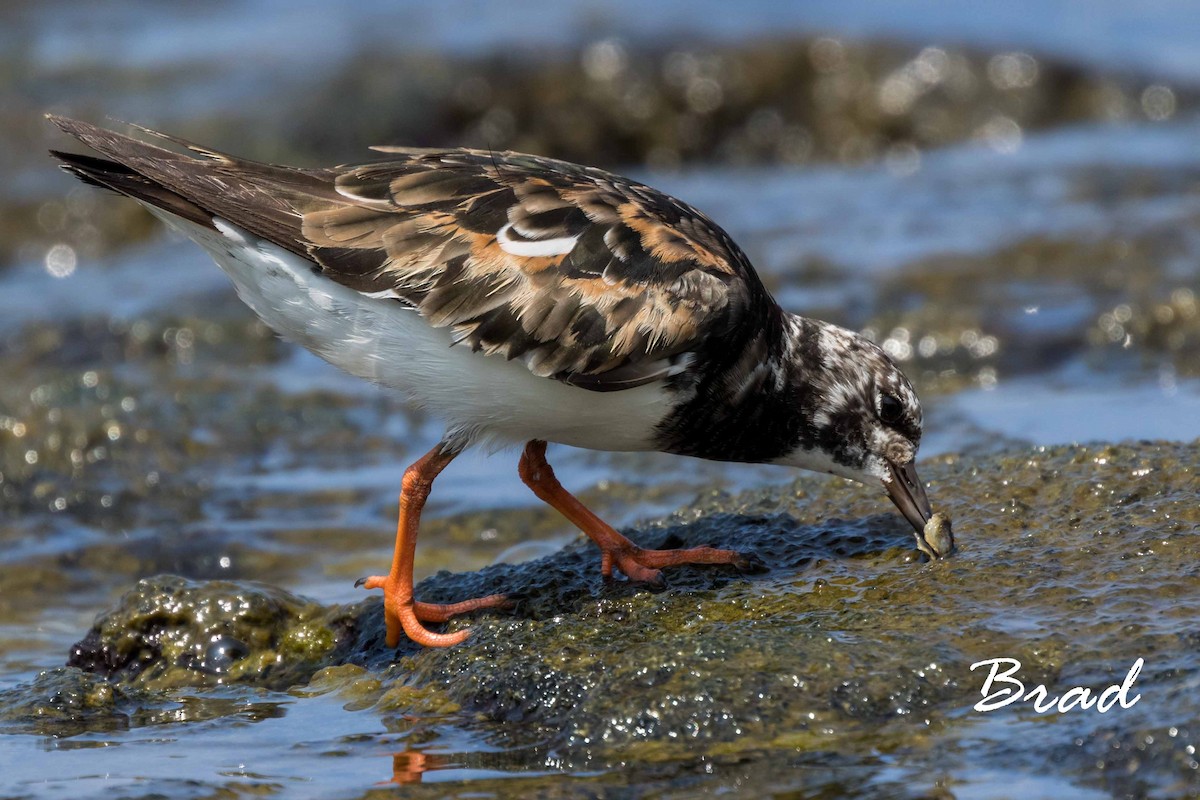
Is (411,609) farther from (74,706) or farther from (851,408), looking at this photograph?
(851,408)

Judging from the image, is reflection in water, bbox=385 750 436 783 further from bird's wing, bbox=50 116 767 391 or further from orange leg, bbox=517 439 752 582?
bird's wing, bbox=50 116 767 391

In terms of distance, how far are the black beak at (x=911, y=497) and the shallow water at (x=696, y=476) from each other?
150 millimetres

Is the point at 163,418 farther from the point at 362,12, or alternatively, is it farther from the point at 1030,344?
the point at 362,12

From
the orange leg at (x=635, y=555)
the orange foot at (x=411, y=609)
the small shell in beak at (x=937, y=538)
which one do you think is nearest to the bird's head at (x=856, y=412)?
the small shell in beak at (x=937, y=538)

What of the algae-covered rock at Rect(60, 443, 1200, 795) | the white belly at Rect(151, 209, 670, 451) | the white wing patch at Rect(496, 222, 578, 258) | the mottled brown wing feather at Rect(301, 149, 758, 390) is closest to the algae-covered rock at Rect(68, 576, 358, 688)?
the algae-covered rock at Rect(60, 443, 1200, 795)

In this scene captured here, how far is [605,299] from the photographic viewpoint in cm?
531

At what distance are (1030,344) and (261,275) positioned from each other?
18.2 ft

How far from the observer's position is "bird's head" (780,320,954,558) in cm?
562

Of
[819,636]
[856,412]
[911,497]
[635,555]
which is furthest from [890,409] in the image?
[819,636]

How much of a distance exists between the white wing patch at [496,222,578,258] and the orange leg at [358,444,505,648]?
2.78 ft

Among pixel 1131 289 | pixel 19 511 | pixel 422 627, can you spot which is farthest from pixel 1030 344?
pixel 19 511

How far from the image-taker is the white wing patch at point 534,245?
5328 millimetres

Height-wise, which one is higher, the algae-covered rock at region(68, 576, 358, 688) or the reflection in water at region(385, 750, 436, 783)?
the algae-covered rock at region(68, 576, 358, 688)

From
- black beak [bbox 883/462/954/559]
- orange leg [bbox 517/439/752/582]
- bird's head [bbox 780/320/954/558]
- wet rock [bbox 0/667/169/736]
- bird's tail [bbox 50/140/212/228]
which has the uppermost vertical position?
bird's tail [bbox 50/140/212/228]
